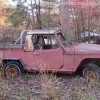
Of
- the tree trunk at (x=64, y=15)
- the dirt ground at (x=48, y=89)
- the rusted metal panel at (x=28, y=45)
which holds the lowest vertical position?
the dirt ground at (x=48, y=89)

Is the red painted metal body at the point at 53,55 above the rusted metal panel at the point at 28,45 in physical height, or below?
below

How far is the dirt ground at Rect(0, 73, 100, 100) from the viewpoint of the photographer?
4.00 metres

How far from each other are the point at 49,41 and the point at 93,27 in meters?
5.23

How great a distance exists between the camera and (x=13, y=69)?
621cm

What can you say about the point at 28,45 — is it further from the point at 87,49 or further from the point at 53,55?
the point at 87,49

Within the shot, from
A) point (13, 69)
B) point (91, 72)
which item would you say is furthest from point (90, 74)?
point (13, 69)

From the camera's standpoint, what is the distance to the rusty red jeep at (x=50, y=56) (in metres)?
5.68

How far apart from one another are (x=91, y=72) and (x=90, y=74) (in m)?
0.07

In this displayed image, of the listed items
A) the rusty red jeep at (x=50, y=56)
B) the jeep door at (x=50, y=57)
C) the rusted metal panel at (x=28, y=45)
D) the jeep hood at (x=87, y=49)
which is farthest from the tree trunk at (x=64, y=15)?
the jeep hood at (x=87, y=49)

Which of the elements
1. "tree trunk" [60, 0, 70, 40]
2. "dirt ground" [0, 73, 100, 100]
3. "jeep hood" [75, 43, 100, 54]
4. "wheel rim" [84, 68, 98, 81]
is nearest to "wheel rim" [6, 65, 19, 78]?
"dirt ground" [0, 73, 100, 100]

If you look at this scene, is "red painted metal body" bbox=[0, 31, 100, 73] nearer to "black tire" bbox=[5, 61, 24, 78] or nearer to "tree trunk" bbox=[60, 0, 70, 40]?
"black tire" bbox=[5, 61, 24, 78]

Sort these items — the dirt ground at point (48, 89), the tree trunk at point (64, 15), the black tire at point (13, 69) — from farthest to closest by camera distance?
the tree trunk at point (64, 15) → the black tire at point (13, 69) → the dirt ground at point (48, 89)

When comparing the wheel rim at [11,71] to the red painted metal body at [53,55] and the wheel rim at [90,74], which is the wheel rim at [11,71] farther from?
the wheel rim at [90,74]

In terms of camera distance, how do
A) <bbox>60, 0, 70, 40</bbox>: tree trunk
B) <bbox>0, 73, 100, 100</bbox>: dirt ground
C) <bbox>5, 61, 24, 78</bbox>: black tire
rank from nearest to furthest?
<bbox>0, 73, 100, 100</bbox>: dirt ground
<bbox>5, 61, 24, 78</bbox>: black tire
<bbox>60, 0, 70, 40</bbox>: tree trunk
